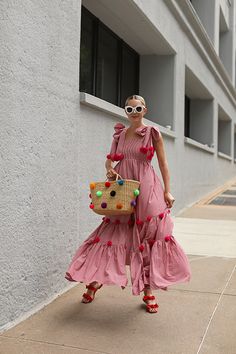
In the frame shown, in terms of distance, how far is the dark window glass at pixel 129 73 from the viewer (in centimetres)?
949

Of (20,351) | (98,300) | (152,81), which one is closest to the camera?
(20,351)

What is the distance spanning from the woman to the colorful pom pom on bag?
21 cm

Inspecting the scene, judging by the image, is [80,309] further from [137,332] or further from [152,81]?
[152,81]

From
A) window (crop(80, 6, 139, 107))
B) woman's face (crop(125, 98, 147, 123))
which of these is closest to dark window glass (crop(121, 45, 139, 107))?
window (crop(80, 6, 139, 107))

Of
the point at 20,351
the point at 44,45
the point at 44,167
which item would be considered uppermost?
the point at 44,45

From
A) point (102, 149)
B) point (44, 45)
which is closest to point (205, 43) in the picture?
point (102, 149)

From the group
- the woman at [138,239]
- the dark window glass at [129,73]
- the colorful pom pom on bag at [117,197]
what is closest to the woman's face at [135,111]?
the woman at [138,239]

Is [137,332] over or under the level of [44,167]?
under

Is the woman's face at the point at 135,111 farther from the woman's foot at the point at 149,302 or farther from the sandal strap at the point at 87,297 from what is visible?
the sandal strap at the point at 87,297

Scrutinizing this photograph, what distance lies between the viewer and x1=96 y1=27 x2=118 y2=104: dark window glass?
26.8ft

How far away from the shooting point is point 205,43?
13.3 metres

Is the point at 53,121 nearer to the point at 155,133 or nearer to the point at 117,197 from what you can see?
the point at 155,133

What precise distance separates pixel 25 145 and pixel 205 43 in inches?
423

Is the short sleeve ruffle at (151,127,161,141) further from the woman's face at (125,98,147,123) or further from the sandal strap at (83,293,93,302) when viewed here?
the sandal strap at (83,293,93,302)
